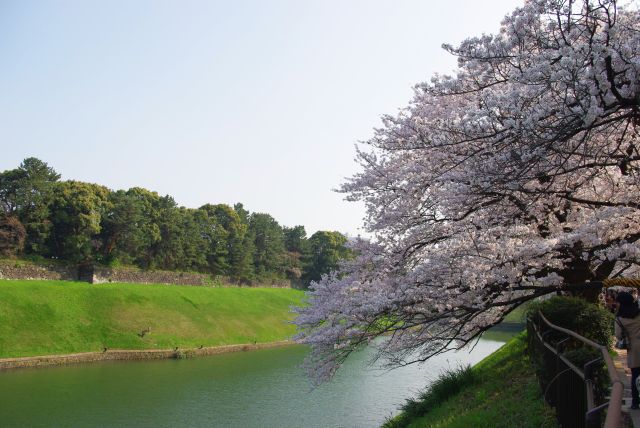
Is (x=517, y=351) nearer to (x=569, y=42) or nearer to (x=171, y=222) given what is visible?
(x=569, y=42)

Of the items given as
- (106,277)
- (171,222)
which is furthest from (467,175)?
(171,222)

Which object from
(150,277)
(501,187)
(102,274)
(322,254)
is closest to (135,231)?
(150,277)

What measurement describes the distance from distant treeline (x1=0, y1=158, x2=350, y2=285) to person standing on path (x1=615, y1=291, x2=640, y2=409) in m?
33.1

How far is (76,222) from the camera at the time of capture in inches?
1948

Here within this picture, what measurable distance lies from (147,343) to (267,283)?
119ft

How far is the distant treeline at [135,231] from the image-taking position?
47.3m

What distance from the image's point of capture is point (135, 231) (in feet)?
177

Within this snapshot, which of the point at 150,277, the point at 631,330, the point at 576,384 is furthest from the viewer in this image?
the point at 150,277

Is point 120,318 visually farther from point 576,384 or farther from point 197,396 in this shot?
point 576,384

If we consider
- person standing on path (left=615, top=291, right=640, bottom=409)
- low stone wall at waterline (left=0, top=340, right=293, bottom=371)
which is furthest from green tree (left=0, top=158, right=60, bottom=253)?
person standing on path (left=615, top=291, right=640, bottom=409)

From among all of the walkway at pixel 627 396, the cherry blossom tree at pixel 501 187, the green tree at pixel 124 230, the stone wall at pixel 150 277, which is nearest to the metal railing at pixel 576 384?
the walkway at pixel 627 396

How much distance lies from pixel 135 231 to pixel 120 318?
48.0 feet

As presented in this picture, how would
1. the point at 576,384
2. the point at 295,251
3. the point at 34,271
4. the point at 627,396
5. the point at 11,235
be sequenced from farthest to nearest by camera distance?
1. the point at 295,251
2. the point at 11,235
3. the point at 34,271
4. the point at 627,396
5. the point at 576,384

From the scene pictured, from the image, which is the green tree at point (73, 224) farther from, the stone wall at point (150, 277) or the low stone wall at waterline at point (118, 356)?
the low stone wall at waterline at point (118, 356)
